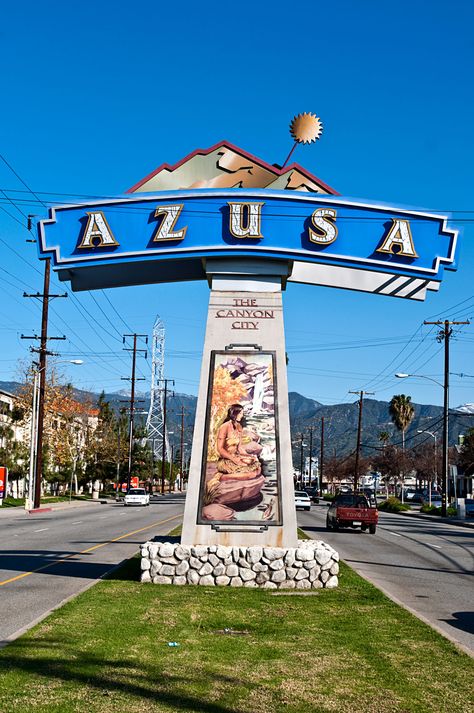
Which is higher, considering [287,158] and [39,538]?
[287,158]

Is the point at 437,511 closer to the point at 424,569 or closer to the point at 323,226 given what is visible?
the point at 424,569

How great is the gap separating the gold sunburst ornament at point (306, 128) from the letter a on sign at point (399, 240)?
2.65m

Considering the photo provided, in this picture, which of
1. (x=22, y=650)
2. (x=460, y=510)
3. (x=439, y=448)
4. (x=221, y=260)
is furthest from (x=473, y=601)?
(x=439, y=448)

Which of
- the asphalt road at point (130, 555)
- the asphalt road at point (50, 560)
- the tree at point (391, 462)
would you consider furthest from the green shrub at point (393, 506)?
the tree at point (391, 462)

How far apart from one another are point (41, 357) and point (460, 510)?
28.0 metres

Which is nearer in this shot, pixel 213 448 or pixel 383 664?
pixel 383 664

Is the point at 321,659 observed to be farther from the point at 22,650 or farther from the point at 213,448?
the point at 213,448

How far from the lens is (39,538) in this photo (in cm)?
2767

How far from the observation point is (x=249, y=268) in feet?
56.8

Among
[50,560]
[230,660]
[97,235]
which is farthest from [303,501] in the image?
[230,660]

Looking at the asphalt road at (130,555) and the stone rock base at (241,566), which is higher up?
the stone rock base at (241,566)

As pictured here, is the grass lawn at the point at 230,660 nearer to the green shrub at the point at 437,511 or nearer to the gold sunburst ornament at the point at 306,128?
the gold sunburst ornament at the point at 306,128

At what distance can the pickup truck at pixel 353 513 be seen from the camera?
35.4m

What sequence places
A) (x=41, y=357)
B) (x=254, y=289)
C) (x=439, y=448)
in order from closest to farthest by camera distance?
(x=254, y=289) < (x=41, y=357) < (x=439, y=448)
